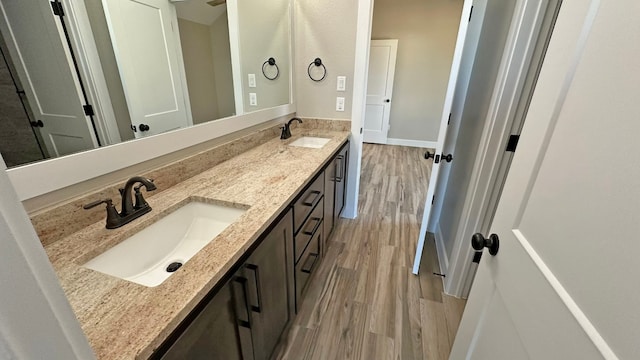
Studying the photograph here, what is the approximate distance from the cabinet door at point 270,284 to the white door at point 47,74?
0.74m

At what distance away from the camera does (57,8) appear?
0.85 metres

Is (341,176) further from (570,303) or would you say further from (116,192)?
(570,303)

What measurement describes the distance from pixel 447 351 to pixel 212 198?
1.49 m

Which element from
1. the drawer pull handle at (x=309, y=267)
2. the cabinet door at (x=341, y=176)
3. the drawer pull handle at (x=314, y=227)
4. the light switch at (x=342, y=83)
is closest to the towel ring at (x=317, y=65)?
the light switch at (x=342, y=83)

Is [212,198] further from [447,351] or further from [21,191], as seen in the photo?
[447,351]

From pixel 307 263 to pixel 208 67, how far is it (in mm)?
1331

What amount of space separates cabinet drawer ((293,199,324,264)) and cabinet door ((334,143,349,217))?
472 millimetres

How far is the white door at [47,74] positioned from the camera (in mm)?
753

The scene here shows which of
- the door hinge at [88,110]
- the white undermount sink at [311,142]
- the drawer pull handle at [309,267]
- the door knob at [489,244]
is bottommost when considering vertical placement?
the drawer pull handle at [309,267]

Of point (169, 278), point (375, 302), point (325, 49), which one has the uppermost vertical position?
point (325, 49)

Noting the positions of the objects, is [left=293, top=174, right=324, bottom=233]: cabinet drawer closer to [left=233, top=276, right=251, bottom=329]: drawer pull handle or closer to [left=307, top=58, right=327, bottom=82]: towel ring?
[left=233, top=276, right=251, bottom=329]: drawer pull handle

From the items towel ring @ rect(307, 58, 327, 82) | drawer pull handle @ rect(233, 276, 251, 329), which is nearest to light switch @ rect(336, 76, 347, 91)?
towel ring @ rect(307, 58, 327, 82)

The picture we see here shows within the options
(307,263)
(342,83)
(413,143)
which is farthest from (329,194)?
(413,143)

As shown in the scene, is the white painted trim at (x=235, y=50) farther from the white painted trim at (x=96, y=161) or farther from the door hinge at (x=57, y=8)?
the door hinge at (x=57, y=8)
